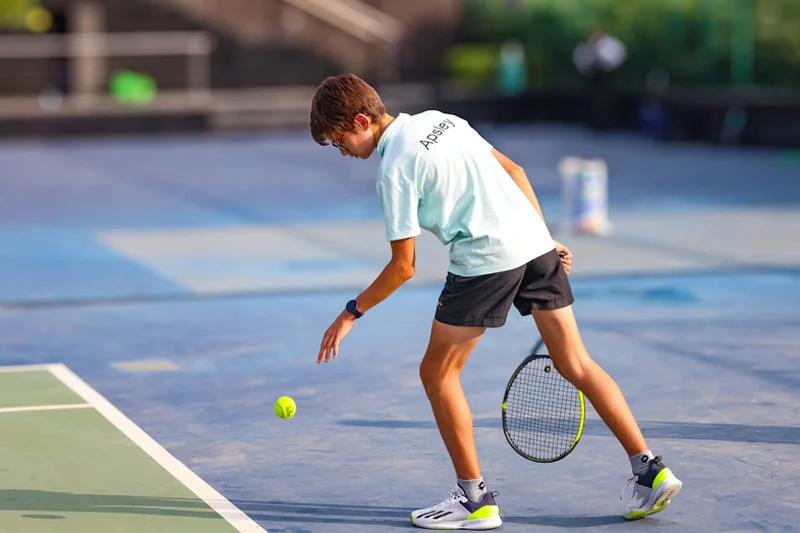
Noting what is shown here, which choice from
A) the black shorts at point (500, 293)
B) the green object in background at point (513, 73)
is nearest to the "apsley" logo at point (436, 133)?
the black shorts at point (500, 293)

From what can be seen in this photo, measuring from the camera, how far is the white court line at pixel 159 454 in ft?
19.2

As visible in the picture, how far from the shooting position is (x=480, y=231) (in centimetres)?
555

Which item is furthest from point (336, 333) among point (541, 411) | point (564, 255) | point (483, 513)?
point (541, 411)

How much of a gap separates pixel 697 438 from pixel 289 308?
15.1ft

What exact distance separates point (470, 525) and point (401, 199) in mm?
1280

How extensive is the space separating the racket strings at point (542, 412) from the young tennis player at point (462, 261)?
1.43 ft

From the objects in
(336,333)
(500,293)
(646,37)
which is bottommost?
(336,333)

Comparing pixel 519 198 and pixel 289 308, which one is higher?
pixel 519 198

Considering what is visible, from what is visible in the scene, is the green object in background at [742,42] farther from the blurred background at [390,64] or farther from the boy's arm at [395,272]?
the boy's arm at [395,272]

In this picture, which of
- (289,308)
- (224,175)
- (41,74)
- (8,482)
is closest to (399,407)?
(8,482)

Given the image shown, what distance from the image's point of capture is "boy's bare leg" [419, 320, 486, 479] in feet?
18.4

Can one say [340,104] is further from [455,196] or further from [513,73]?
[513,73]

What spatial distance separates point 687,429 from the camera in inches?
287

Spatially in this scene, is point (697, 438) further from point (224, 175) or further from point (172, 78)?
point (172, 78)
